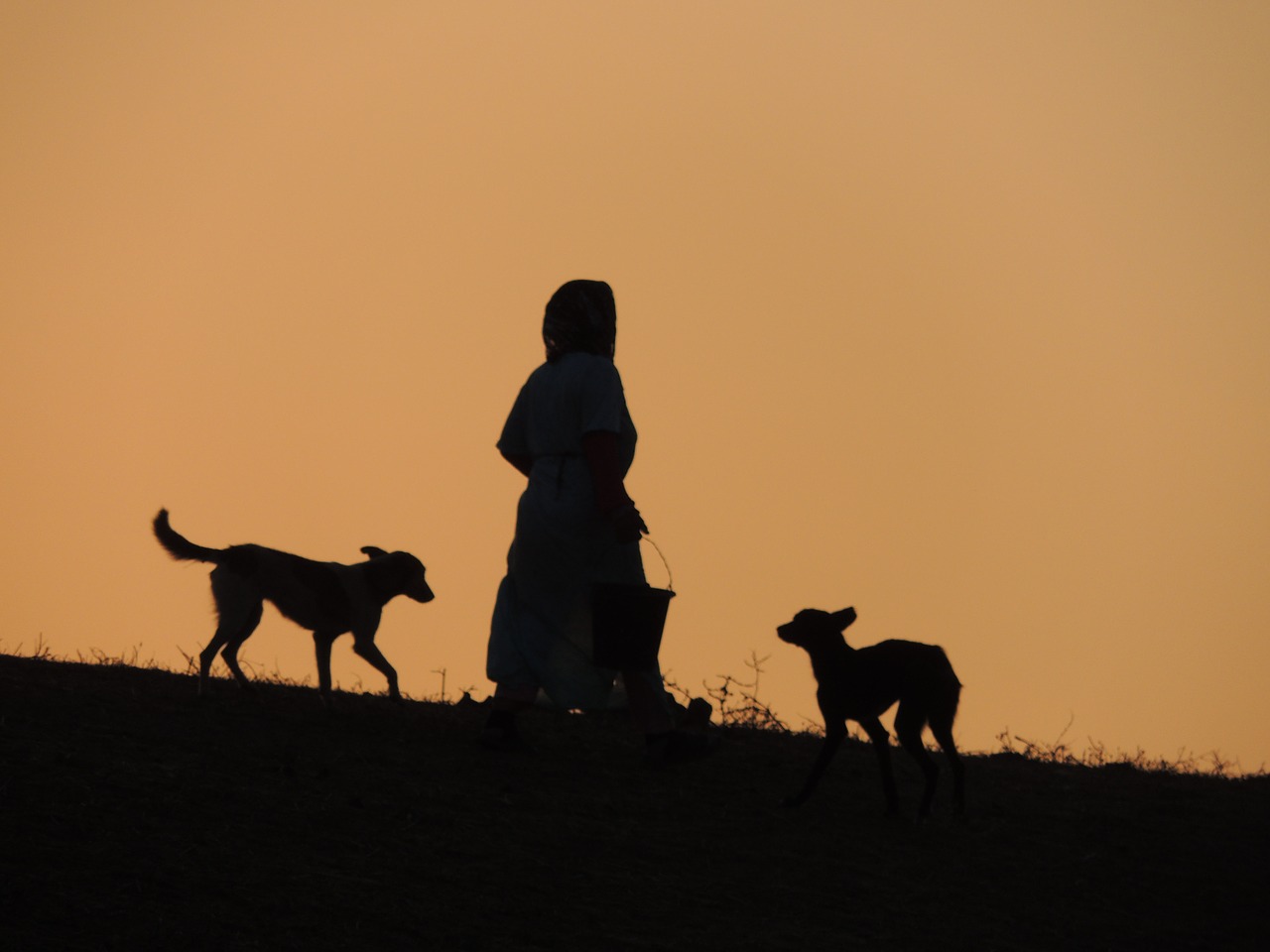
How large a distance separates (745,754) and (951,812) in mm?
1452

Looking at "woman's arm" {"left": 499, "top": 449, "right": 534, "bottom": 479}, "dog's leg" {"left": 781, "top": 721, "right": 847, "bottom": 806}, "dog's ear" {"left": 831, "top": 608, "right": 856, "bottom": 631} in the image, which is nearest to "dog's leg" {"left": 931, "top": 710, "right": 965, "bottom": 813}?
"dog's leg" {"left": 781, "top": 721, "right": 847, "bottom": 806}

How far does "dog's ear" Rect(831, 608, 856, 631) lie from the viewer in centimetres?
846

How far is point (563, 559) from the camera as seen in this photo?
27.8 ft

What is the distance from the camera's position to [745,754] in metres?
9.45

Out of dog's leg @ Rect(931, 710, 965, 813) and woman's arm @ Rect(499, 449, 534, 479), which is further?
woman's arm @ Rect(499, 449, 534, 479)

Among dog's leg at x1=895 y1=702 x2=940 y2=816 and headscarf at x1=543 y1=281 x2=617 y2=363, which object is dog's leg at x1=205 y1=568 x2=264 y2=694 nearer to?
headscarf at x1=543 y1=281 x2=617 y2=363

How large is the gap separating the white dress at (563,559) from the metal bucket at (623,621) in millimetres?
289

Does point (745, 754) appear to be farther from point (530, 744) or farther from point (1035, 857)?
point (1035, 857)

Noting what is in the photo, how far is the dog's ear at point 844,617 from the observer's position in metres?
8.46

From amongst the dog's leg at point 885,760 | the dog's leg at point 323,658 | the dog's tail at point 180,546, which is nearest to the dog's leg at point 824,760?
the dog's leg at point 885,760

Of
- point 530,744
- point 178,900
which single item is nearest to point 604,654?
point 530,744

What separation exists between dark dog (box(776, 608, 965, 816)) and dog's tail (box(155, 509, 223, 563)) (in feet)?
13.0

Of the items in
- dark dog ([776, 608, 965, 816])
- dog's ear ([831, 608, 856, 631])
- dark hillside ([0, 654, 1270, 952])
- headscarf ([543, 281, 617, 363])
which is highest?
headscarf ([543, 281, 617, 363])

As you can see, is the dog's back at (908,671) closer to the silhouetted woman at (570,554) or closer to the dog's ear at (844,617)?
the dog's ear at (844,617)
